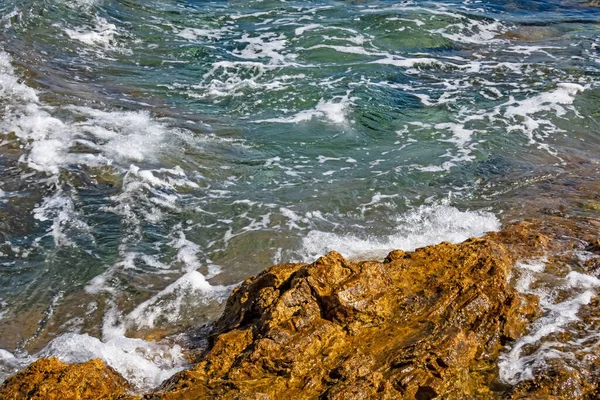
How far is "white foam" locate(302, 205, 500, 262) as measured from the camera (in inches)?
316

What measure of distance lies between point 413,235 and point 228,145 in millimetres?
4401

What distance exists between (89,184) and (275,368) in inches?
242

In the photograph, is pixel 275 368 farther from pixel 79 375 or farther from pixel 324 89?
pixel 324 89

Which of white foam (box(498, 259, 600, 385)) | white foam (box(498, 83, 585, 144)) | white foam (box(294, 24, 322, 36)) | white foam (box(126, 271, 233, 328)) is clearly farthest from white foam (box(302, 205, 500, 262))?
white foam (box(294, 24, 322, 36))

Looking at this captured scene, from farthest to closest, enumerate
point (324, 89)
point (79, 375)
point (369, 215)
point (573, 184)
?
point (324, 89), point (573, 184), point (369, 215), point (79, 375)

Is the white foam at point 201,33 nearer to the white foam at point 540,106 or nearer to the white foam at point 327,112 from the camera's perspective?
the white foam at point 327,112

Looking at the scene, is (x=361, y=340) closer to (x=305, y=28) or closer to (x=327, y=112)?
(x=327, y=112)

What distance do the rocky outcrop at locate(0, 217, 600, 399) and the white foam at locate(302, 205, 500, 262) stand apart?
211 centimetres

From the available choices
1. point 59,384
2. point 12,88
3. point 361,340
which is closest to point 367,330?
point 361,340

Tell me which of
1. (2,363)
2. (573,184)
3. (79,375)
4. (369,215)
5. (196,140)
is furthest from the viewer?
(196,140)

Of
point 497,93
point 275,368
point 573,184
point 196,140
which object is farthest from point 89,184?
point 497,93

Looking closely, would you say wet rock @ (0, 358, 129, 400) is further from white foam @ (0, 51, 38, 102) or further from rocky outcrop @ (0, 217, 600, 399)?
white foam @ (0, 51, 38, 102)

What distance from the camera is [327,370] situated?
462cm

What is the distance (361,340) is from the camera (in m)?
4.96
